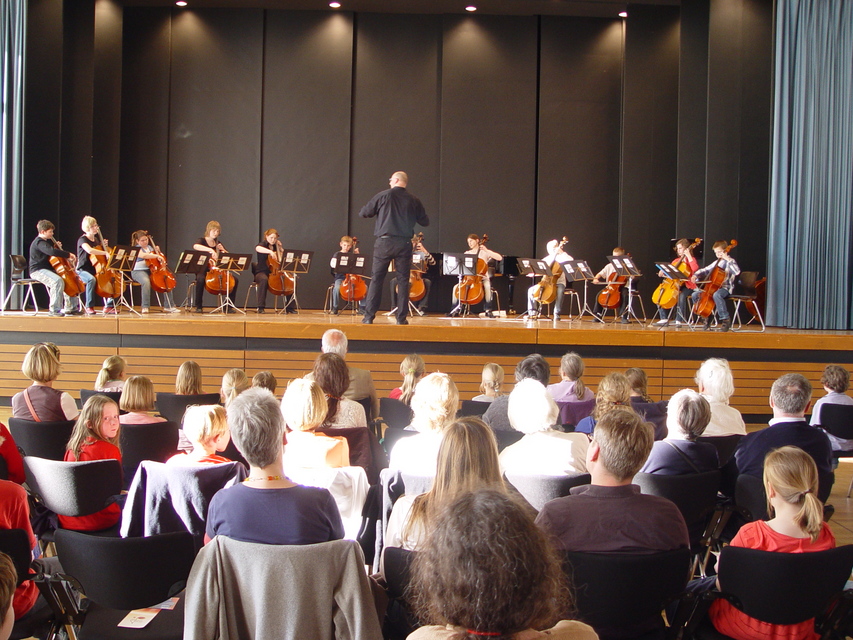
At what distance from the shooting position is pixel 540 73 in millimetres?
12484

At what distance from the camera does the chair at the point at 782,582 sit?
2.15 m

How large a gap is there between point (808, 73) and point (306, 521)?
9.89m

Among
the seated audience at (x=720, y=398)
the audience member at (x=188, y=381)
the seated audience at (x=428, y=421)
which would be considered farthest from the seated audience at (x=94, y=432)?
the seated audience at (x=720, y=398)

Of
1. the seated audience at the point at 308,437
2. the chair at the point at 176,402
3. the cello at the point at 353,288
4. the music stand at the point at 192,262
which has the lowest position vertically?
the chair at the point at 176,402

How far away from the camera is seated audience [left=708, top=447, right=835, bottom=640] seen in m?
2.36

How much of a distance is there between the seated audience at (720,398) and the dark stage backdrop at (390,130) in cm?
814

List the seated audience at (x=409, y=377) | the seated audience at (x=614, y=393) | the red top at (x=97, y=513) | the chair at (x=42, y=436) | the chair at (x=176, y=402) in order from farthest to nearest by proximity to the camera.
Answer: the seated audience at (x=409, y=377), the chair at (x=176, y=402), the seated audience at (x=614, y=393), the chair at (x=42, y=436), the red top at (x=97, y=513)

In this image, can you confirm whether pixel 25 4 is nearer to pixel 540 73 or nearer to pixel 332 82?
pixel 332 82

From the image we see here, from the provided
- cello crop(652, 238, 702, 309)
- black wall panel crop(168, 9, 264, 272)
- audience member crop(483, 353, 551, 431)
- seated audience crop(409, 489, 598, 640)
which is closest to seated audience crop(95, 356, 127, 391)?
audience member crop(483, 353, 551, 431)

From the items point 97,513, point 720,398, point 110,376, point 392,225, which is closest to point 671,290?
point 392,225

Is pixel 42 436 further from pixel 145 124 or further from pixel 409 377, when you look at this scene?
pixel 145 124

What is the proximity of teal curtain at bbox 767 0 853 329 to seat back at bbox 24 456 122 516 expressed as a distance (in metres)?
8.98

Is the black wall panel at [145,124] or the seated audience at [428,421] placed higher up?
the black wall panel at [145,124]

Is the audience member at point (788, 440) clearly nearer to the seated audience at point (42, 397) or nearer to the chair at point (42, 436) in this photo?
the chair at point (42, 436)
